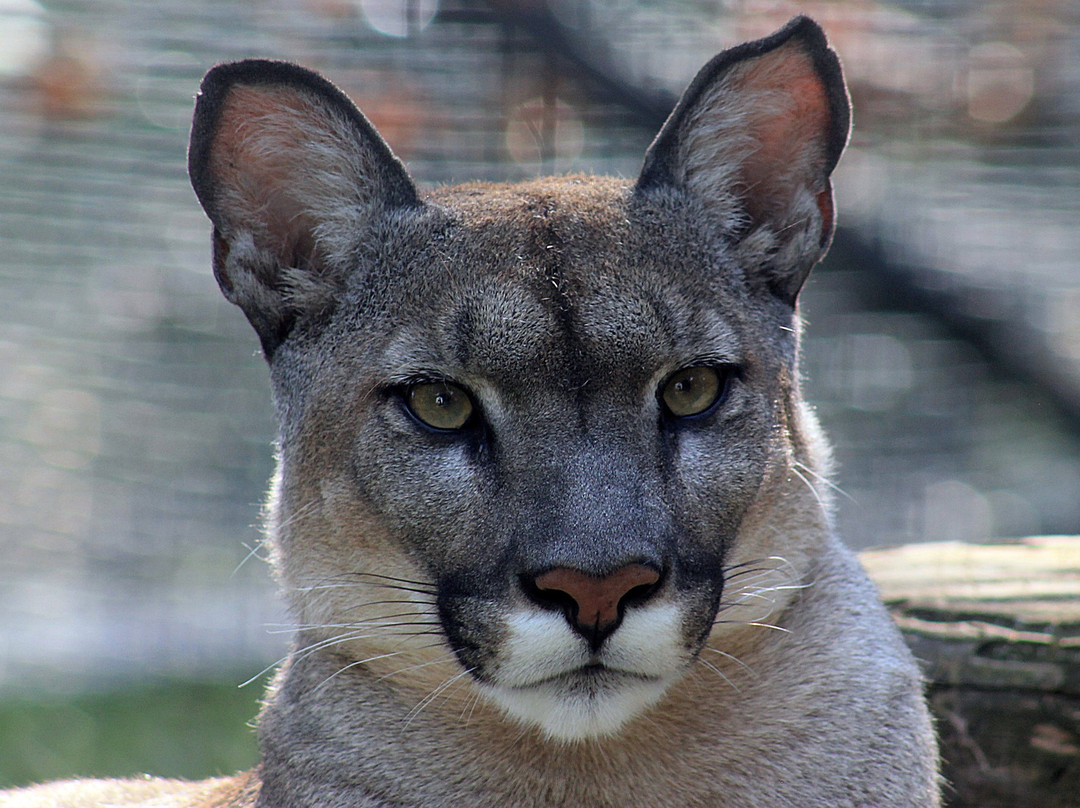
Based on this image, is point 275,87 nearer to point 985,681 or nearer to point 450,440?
point 450,440

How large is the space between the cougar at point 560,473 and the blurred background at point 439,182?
2.72 metres

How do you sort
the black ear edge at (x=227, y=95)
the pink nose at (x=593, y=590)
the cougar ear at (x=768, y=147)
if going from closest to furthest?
the pink nose at (x=593, y=590), the black ear edge at (x=227, y=95), the cougar ear at (x=768, y=147)

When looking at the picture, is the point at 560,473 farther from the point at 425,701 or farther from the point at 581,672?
the point at 425,701

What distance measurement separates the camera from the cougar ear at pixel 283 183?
153 inches

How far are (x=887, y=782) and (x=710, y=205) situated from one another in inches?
75.4

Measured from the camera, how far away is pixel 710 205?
4.11 meters

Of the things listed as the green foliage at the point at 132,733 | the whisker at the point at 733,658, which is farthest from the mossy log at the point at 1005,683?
the green foliage at the point at 132,733

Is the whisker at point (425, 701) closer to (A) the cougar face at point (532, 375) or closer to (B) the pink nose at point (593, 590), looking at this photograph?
(A) the cougar face at point (532, 375)

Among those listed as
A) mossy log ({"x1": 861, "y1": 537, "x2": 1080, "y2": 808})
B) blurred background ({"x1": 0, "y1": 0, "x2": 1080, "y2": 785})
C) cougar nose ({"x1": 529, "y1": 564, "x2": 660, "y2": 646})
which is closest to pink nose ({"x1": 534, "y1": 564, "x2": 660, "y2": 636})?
cougar nose ({"x1": 529, "y1": 564, "x2": 660, "y2": 646})

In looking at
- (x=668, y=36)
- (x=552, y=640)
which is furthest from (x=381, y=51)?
(x=552, y=640)

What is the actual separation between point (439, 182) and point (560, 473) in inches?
176

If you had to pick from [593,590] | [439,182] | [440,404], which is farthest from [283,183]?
[439,182]

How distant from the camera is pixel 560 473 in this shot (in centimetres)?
323

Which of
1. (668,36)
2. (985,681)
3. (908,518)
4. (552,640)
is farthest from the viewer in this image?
(908,518)
